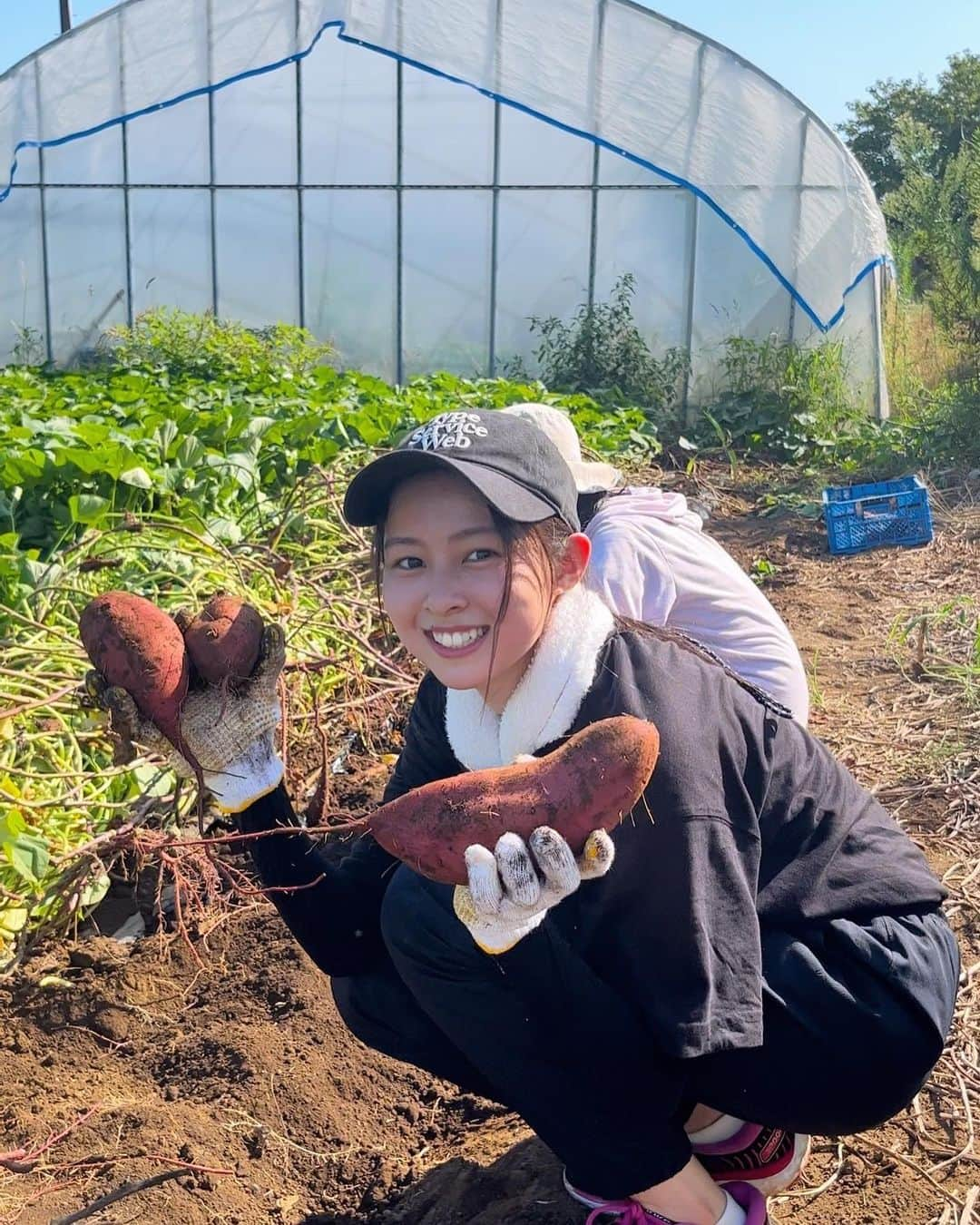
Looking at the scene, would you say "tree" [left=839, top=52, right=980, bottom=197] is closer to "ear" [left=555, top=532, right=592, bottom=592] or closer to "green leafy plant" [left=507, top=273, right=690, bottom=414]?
"green leafy plant" [left=507, top=273, right=690, bottom=414]

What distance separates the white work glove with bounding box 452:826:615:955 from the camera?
3.94 feet

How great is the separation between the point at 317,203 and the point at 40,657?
716 centimetres

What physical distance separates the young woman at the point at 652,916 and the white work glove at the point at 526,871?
0.04 meters

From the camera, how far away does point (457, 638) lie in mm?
1460

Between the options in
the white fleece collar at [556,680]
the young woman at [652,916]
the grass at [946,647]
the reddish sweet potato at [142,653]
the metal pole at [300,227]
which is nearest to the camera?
the young woman at [652,916]

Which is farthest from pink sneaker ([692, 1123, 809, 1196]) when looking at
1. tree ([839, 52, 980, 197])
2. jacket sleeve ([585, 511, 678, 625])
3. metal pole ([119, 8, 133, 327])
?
tree ([839, 52, 980, 197])

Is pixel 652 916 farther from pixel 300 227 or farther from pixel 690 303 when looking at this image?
pixel 300 227

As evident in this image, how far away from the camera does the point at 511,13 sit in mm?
8367

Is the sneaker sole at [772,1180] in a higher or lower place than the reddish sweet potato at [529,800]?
lower

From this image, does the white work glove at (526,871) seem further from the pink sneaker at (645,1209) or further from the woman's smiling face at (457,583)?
the pink sneaker at (645,1209)

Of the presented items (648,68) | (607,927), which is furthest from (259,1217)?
(648,68)

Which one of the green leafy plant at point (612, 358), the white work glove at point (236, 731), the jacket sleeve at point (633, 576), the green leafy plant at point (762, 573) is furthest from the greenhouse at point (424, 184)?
the white work glove at point (236, 731)

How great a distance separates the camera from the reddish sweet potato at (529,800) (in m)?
1.22

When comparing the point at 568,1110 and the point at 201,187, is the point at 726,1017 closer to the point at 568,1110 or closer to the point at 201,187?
the point at 568,1110
